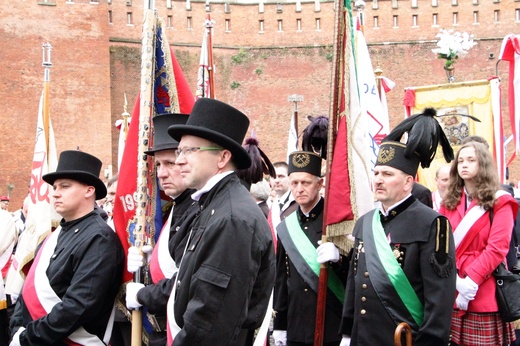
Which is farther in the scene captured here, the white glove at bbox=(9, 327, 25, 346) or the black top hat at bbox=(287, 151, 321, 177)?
the black top hat at bbox=(287, 151, 321, 177)

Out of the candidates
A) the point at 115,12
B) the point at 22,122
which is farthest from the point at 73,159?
the point at 115,12

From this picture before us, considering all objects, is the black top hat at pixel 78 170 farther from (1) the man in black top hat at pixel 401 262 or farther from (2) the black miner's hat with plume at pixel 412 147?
(2) the black miner's hat with plume at pixel 412 147

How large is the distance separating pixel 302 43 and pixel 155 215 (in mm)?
29019

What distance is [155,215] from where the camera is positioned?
16.7 feet

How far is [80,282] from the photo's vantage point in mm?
4398

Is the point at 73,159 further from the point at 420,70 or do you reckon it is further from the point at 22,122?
the point at 420,70

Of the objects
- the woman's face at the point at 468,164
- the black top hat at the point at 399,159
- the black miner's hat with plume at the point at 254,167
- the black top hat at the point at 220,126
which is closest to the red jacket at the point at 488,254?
the woman's face at the point at 468,164

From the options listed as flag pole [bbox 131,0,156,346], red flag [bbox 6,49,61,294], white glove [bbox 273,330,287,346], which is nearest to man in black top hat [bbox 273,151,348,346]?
white glove [bbox 273,330,287,346]

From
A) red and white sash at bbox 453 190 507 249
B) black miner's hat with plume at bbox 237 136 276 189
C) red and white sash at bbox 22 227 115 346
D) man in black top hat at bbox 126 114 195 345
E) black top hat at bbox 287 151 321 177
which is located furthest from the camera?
black miner's hat with plume at bbox 237 136 276 189

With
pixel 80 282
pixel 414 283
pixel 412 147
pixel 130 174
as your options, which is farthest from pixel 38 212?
pixel 414 283

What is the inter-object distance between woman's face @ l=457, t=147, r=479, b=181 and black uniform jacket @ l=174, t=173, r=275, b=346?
239 centimetres

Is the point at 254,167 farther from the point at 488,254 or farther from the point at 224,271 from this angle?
the point at 224,271

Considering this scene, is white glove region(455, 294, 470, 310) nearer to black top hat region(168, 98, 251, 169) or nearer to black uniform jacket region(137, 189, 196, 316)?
black uniform jacket region(137, 189, 196, 316)

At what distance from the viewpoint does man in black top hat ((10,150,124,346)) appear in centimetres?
436
